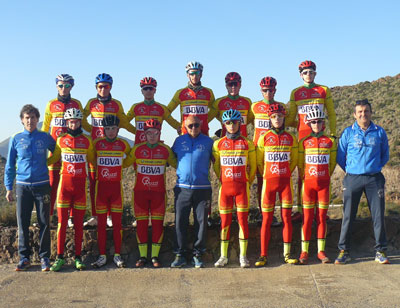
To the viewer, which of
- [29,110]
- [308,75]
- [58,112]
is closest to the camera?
[29,110]

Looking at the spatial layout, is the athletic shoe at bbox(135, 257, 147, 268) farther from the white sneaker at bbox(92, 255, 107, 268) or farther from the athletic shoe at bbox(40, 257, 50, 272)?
the athletic shoe at bbox(40, 257, 50, 272)

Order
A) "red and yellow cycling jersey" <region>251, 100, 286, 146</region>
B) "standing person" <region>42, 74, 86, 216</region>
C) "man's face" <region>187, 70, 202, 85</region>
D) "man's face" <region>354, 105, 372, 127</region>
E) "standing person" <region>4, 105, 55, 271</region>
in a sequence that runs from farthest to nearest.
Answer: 1. "man's face" <region>187, 70, 202, 85</region>
2. "red and yellow cycling jersey" <region>251, 100, 286, 146</region>
3. "standing person" <region>42, 74, 86, 216</region>
4. "man's face" <region>354, 105, 372, 127</region>
5. "standing person" <region>4, 105, 55, 271</region>

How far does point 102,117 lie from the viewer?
8.45 meters

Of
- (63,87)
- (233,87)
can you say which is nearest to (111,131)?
(63,87)

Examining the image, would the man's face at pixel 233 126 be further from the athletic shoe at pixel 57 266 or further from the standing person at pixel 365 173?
the athletic shoe at pixel 57 266

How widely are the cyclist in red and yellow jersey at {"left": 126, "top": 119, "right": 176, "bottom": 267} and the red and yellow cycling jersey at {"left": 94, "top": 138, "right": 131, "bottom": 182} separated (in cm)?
22

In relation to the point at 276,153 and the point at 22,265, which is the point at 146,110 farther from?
the point at 22,265

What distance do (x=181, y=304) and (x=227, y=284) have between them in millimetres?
1024

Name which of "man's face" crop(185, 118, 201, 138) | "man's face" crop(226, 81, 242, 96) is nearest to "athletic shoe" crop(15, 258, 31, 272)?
"man's face" crop(185, 118, 201, 138)

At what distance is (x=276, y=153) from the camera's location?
762 centimetres

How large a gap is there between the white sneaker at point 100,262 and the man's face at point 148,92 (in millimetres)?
3127

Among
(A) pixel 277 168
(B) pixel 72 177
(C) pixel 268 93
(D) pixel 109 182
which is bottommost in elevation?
(D) pixel 109 182

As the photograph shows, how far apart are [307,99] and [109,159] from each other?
392 cm

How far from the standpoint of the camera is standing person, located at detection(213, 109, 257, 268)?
7.57 metres
